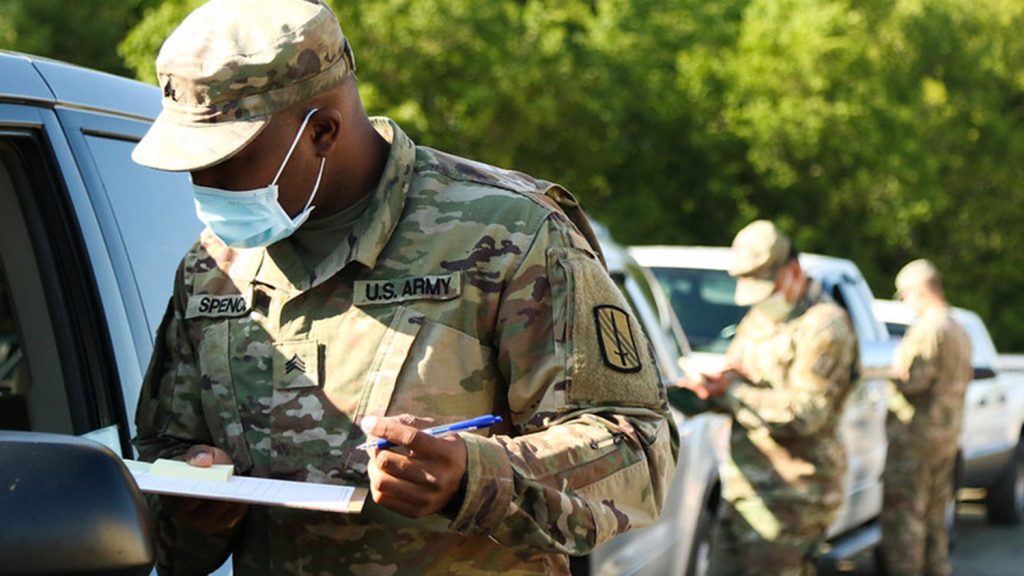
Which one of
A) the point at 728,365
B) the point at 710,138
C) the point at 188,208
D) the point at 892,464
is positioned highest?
the point at 710,138

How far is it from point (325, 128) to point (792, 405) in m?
4.33

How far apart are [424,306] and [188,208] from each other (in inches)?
33.1

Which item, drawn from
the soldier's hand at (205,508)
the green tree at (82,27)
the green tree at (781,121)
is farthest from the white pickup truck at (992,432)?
the green tree at (82,27)

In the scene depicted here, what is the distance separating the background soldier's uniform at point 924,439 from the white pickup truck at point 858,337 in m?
0.25

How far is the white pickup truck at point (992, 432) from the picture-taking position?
12.3 m

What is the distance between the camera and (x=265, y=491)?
6.99 feet

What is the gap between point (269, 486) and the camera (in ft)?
7.07

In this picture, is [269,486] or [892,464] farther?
[892,464]

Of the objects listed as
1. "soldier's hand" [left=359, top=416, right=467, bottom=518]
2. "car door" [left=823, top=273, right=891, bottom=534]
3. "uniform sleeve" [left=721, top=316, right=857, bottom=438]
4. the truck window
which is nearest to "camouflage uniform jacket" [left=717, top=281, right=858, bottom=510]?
"uniform sleeve" [left=721, top=316, right=857, bottom=438]

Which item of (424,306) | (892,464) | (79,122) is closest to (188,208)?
(79,122)

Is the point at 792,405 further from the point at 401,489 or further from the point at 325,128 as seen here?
the point at 401,489

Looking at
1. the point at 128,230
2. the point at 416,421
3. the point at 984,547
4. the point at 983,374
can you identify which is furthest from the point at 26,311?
the point at 984,547

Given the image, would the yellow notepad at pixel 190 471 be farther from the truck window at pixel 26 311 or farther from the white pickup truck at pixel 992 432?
the white pickup truck at pixel 992 432

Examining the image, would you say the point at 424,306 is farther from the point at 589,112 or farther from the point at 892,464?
the point at 589,112
